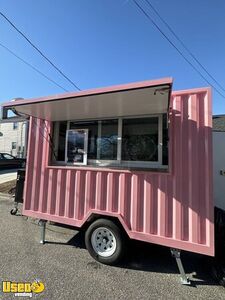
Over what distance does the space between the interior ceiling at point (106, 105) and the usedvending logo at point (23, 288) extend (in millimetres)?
2781

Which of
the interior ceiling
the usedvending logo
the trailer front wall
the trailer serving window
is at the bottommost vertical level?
the usedvending logo

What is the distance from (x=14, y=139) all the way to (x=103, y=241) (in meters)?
24.0

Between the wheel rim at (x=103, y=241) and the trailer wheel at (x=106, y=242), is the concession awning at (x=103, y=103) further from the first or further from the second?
the wheel rim at (x=103, y=241)

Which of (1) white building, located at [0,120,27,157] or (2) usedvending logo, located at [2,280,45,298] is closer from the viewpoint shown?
(2) usedvending logo, located at [2,280,45,298]

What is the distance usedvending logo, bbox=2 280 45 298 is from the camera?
9.70 feet

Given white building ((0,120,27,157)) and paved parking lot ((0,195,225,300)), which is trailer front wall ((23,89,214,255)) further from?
white building ((0,120,27,157))

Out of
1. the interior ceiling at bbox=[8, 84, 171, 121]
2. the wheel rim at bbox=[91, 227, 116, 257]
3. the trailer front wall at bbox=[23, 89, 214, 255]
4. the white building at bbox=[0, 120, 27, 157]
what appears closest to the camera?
the interior ceiling at bbox=[8, 84, 171, 121]

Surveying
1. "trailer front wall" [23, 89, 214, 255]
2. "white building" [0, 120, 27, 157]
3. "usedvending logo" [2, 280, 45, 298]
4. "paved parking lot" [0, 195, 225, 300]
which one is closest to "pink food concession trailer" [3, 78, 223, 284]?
"trailer front wall" [23, 89, 214, 255]

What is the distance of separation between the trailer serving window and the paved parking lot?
172 centimetres

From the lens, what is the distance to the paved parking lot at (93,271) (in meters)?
3.02

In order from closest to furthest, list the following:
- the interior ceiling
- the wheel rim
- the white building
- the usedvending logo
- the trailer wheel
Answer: the usedvending logo
the interior ceiling
the trailer wheel
the wheel rim
the white building

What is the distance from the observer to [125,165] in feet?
14.4

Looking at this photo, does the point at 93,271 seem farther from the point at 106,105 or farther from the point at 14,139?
the point at 14,139

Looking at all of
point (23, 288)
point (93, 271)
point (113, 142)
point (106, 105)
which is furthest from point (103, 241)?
point (106, 105)
